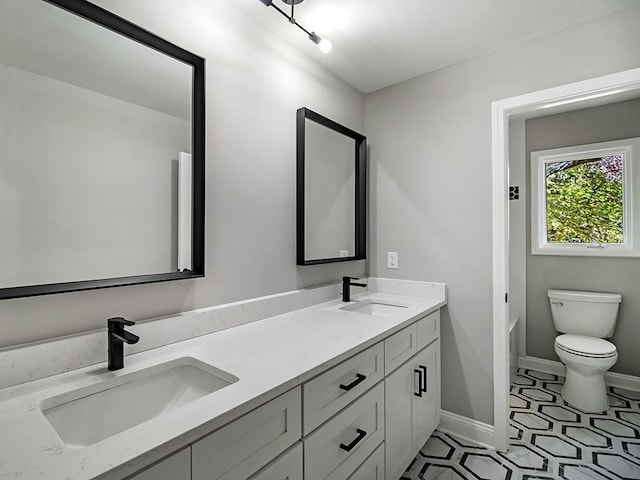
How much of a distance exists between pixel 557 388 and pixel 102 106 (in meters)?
3.55

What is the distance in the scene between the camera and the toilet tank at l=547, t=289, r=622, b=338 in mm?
2688

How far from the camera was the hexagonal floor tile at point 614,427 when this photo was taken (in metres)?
2.11

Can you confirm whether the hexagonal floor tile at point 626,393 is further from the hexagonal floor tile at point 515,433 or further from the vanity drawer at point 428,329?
the vanity drawer at point 428,329

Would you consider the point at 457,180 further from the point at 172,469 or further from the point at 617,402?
the point at 617,402

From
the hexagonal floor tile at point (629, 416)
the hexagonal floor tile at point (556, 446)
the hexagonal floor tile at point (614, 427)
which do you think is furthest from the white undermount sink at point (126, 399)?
the hexagonal floor tile at point (629, 416)

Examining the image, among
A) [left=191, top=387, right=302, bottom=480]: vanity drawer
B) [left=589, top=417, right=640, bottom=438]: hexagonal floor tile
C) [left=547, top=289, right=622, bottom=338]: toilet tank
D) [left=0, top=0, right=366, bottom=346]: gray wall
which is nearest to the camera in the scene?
[left=191, top=387, right=302, bottom=480]: vanity drawer

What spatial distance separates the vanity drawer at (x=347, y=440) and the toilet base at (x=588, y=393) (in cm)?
191

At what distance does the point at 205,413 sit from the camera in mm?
783

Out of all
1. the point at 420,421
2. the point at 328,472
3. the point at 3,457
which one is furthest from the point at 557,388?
the point at 3,457

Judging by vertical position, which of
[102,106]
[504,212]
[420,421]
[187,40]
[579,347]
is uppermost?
[187,40]

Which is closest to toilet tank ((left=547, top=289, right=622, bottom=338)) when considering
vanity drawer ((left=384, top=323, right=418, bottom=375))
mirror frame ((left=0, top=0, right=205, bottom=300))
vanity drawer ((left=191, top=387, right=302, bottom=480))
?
vanity drawer ((left=384, top=323, right=418, bottom=375))

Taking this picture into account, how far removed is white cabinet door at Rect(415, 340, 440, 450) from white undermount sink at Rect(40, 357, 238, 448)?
114 cm

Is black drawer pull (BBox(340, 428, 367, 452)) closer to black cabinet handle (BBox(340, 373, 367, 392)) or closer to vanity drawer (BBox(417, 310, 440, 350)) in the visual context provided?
black cabinet handle (BBox(340, 373, 367, 392))

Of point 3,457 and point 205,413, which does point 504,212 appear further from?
point 3,457
